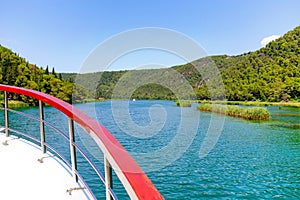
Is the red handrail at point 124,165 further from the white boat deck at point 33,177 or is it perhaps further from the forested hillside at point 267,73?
the forested hillside at point 267,73

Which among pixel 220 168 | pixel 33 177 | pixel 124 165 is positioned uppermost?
pixel 124 165

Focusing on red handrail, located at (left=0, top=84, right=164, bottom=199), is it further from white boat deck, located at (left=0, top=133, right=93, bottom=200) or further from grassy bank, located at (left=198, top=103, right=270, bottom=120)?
grassy bank, located at (left=198, top=103, right=270, bottom=120)

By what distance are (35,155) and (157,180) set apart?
592 cm

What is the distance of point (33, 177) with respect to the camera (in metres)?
1.93

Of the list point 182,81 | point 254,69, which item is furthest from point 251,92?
point 182,81

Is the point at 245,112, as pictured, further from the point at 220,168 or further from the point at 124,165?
the point at 124,165

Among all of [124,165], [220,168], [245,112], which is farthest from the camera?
[245,112]

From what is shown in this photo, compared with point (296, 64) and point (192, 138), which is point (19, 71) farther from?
point (296, 64)

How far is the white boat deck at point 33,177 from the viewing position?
1.67 meters

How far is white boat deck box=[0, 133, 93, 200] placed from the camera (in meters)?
1.67

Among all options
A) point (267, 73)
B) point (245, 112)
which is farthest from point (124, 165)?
point (267, 73)

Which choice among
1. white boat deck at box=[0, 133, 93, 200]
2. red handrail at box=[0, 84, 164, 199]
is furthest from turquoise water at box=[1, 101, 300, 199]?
red handrail at box=[0, 84, 164, 199]

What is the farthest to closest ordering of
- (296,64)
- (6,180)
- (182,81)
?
1. (296,64)
2. (182,81)
3. (6,180)

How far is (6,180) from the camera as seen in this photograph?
197 centimetres
